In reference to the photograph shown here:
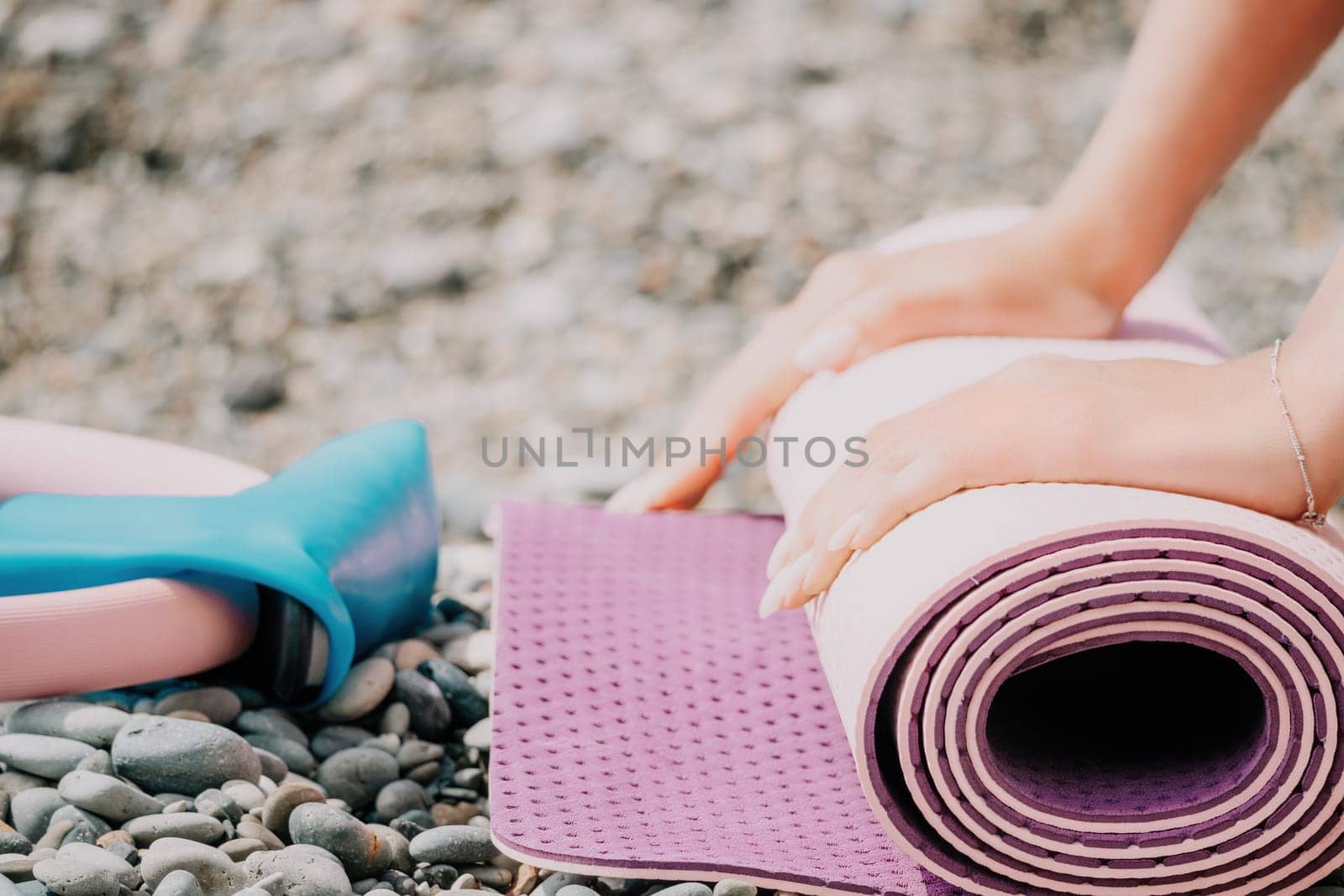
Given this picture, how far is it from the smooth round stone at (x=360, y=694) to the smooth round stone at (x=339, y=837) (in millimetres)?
327

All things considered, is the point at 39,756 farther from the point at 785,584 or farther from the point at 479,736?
the point at 785,584

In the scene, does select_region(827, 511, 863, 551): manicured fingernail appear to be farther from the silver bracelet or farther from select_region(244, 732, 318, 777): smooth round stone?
select_region(244, 732, 318, 777): smooth round stone

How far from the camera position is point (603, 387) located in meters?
3.81

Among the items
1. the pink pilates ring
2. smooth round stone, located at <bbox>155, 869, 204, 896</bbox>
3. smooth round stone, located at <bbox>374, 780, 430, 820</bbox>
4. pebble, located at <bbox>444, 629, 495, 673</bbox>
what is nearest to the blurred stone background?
pebble, located at <bbox>444, 629, 495, 673</bbox>

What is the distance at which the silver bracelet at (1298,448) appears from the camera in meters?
1.45

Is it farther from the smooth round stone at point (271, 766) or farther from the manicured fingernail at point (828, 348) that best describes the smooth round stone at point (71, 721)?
the manicured fingernail at point (828, 348)

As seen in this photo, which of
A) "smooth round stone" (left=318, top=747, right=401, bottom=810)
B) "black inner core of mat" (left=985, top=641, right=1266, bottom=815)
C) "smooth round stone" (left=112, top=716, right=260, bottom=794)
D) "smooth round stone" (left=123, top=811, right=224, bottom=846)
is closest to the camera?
"black inner core of mat" (left=985, top=641, right=1266, bottom=815)

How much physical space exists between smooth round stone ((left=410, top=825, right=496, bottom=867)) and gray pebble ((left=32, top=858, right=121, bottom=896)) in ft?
1.19

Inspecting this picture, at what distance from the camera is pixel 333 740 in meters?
1.90

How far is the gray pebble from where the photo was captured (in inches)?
56.5

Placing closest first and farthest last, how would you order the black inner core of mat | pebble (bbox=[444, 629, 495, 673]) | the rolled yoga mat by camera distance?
the rolled yoga mat → the black inner core of mat → pebble (bbox=[444, 629, 495, 673])

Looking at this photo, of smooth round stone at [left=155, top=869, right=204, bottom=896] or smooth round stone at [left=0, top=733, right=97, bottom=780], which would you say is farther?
smooth round stone at [left=0, top=733, right=97, bottom=780]

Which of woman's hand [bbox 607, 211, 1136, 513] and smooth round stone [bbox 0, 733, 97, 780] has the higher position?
woman's hand [bbox 607, 211, 1136, 513]

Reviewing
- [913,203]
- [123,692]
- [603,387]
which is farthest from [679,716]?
[913,203]
